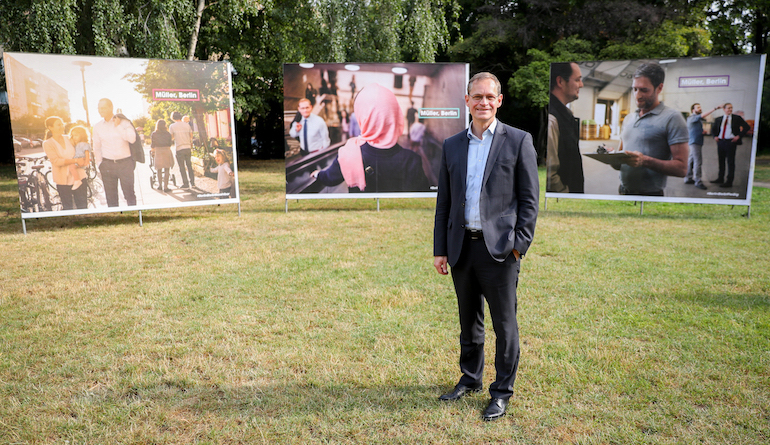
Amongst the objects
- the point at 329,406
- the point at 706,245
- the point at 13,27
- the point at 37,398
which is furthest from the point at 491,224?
the point at 13,27

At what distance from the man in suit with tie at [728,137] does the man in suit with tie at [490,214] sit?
8570 mm

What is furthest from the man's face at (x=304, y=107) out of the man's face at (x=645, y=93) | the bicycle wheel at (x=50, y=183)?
the man's face at (x=645, y=93)

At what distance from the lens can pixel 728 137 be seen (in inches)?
394

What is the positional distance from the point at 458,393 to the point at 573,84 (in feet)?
28.6

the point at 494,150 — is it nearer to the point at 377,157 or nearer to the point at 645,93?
the point at 377,157

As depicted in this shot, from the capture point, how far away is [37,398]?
356 cm

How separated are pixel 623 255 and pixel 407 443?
5384 millimetres

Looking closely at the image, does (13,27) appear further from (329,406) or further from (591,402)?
(591,402)

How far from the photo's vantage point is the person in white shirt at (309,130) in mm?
11023

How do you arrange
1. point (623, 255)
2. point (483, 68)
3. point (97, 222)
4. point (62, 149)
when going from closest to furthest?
point (623, 255), point (62, 149), point (97, 222), point (483, 68)

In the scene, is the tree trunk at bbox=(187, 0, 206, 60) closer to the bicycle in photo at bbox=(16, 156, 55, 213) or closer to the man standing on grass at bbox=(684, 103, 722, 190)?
the bicycle in photo at bbox=(16, 156, 55, 213)

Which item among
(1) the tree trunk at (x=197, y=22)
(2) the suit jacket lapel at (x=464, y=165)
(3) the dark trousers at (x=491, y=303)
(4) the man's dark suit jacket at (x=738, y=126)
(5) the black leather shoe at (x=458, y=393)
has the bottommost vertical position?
(5) the black leather shoe at (x=458, y=393)

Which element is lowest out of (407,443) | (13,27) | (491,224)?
(407,443)

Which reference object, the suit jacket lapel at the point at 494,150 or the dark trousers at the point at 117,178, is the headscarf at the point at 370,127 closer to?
the dark trousers at the point at 117,178
